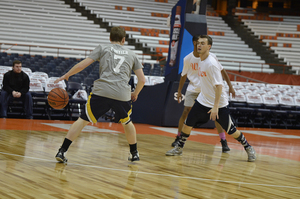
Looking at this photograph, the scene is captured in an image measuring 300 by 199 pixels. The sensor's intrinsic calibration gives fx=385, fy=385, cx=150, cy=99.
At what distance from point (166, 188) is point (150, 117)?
277 inches

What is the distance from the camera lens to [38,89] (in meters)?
10.3

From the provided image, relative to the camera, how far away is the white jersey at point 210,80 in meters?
4.95

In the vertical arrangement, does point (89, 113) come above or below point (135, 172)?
above

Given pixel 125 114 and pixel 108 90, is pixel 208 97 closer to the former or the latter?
pixel 125 114

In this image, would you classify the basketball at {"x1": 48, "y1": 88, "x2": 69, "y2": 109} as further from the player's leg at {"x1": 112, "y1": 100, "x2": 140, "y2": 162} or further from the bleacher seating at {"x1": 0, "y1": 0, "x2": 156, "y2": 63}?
the bleacher seating at {"x1": 0, "y1": 0, "x2": 156, "y2": 63}

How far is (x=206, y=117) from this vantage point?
5.23m

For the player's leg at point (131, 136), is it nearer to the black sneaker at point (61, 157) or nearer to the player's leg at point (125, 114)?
the player's leg at point (125, 114)

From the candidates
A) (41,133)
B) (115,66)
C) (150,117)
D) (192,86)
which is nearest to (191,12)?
(150,117)

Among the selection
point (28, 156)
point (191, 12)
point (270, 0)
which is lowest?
point (28, 156)

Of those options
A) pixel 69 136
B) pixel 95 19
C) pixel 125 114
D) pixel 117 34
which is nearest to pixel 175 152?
pixel 125 114

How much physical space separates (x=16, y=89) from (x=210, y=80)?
238 inches

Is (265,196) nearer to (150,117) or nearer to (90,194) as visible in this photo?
(90,194)

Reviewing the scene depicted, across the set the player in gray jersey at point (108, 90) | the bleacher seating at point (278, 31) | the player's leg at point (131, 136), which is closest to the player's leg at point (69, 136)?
the player in gray jersey at point (108, 90)

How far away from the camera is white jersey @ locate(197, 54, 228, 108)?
4949 mm
